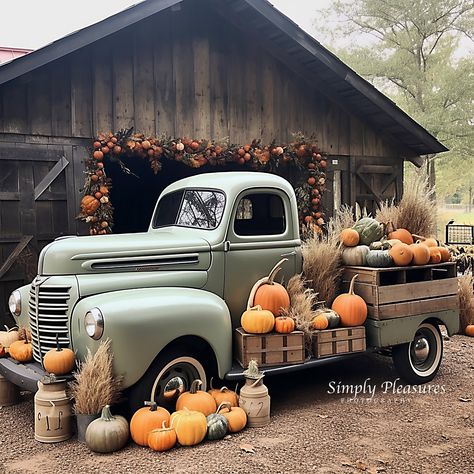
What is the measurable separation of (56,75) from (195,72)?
2179mm

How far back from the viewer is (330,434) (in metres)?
4.70

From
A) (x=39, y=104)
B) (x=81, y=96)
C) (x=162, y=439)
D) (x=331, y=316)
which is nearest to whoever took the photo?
(x=162, y=439)

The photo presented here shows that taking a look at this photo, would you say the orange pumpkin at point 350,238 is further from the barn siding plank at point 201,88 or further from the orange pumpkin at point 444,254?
the barn siding plank at point 201,88

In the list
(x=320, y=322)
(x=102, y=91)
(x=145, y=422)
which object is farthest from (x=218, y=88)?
(x=145, y=422)

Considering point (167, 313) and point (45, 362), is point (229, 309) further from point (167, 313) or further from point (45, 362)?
point (45, 362)

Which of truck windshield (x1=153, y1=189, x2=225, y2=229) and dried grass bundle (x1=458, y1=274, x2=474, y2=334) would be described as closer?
truck windshield (x1=153, y1=189, x2=225, y2=229)

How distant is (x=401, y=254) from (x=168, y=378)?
273cm

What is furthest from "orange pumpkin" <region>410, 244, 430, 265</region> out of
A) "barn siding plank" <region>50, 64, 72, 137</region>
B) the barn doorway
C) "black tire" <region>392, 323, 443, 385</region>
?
the barn doorway

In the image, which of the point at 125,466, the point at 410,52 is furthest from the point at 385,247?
the point at 410,52

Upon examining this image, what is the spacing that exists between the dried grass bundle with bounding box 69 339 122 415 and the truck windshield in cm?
180

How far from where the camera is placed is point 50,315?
15.9 feet

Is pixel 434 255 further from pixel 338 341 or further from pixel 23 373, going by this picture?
pixel 23 373

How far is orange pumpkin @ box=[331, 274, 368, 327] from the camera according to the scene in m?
5.69

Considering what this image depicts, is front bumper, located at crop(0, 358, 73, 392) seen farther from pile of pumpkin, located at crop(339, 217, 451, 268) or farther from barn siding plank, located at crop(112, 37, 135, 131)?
barn siding plank, located at crop(112, 37, 135, 131)
